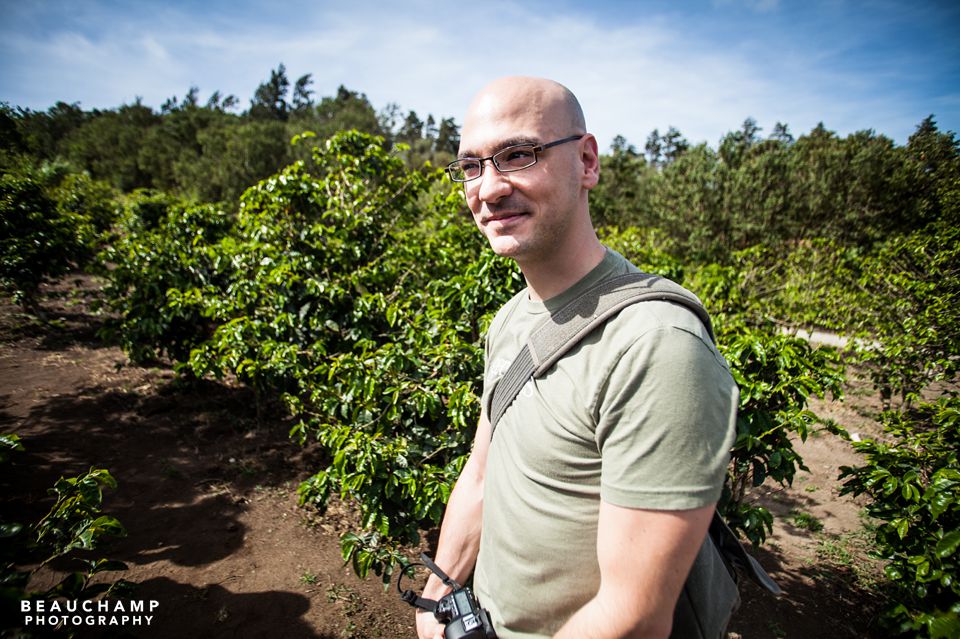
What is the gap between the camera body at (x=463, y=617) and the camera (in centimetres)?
135

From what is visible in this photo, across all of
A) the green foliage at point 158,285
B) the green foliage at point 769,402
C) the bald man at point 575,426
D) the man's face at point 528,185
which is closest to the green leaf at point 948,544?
the green foliage at point 769,402

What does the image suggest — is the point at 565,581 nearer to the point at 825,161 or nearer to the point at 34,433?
the point at 34,433

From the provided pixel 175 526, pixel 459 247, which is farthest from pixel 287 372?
pixel 459 247

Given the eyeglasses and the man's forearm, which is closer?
the eyeglasses

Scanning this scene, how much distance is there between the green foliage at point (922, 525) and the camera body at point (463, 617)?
2.42 m

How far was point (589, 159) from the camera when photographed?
134cm

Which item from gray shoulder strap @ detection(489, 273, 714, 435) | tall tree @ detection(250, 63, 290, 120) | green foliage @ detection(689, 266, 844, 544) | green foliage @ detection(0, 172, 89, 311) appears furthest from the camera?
tall tree @ detection(250, 63, 290, 120)

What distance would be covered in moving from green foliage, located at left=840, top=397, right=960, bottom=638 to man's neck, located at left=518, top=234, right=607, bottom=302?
7.97 ft

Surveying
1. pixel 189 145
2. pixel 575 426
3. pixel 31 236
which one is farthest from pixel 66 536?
pixel 189 145

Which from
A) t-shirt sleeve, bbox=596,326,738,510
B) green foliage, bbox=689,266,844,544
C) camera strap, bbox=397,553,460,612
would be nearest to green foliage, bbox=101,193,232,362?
camera strap, bbox=397,553,460,612

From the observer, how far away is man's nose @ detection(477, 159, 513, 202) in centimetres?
126

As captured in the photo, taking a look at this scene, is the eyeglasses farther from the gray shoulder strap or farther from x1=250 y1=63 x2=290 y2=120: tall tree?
x1=250 y1=63 x2=290 y2=120: tall tree

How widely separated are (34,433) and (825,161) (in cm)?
2554

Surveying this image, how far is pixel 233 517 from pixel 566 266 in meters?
4.28
